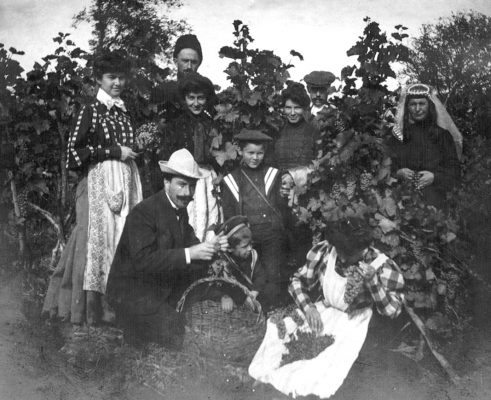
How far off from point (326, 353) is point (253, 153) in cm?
191

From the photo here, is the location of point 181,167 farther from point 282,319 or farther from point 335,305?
point 335,305

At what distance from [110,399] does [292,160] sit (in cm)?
265

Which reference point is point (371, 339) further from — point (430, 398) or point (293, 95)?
point (293, 95)

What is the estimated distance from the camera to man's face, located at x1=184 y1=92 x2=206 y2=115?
537 centimetres

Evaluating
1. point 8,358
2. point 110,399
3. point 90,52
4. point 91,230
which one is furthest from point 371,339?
point 90,52

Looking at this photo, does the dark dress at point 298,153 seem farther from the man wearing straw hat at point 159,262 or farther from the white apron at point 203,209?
the man wearing straw hat at point 159,262

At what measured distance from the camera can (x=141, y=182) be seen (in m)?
5.66

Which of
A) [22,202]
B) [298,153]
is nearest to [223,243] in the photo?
[298,153]

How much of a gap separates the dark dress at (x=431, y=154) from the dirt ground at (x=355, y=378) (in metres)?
1.06

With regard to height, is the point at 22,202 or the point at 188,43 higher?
the point at 188,43

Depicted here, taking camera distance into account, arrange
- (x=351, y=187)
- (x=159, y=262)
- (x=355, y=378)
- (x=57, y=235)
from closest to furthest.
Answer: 1. (x=355, y=378)
2. (x=159, y=262)
3. (x=351, y=187)
4. (x=57, y=235)

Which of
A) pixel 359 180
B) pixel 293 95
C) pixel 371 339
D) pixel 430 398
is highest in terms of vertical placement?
pixel 293 95

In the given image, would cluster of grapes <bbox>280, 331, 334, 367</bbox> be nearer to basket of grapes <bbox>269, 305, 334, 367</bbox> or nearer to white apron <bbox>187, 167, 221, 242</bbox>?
basket of grapes <bbox>269, 305, 334, 367</bbox>

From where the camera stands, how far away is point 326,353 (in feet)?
14.0
